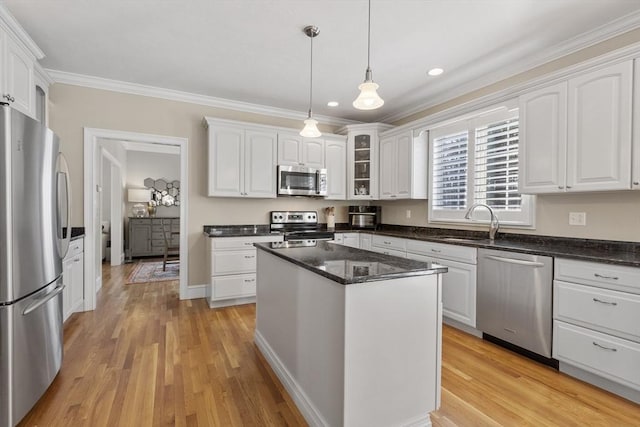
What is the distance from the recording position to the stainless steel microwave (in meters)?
4.32

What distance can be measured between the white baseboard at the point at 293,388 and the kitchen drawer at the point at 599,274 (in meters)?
1.95

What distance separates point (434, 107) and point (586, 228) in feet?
7.54

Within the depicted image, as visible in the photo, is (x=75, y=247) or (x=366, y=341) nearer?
(x=366, y=341)

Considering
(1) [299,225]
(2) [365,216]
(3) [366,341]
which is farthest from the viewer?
(2) [365,216]

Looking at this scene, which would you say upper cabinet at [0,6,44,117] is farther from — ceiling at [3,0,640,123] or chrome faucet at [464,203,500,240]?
chrome faucet at [464,203,500,240]

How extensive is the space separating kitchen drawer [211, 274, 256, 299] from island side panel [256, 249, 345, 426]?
55.9 inches

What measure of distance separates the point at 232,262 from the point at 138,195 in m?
5.00

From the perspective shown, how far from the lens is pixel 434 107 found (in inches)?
163

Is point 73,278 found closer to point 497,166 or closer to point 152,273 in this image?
point 152,273

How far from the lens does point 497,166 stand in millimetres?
3217

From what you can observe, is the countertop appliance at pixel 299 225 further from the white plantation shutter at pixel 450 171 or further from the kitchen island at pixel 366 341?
the kitchen island at pixel 366 341

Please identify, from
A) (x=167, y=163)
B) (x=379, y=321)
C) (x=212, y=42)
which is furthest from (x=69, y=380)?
(x=167, y=163)

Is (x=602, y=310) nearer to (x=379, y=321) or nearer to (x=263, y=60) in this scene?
(x=379, y=321)

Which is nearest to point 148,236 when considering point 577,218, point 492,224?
point 492,224
